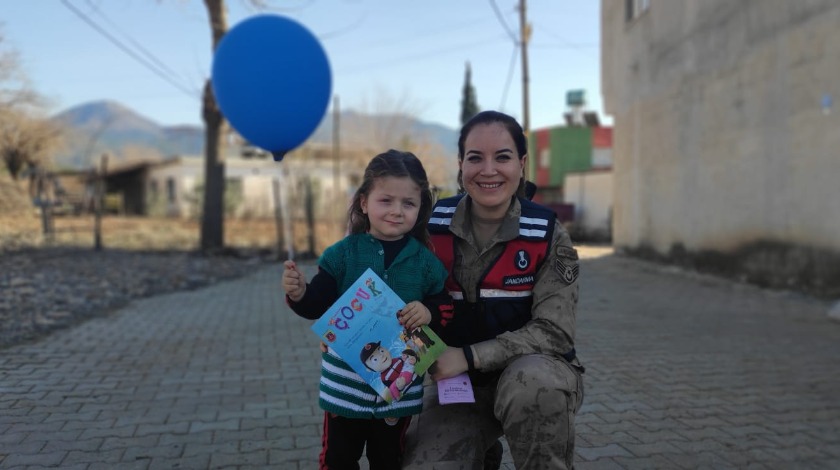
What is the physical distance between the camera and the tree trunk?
14.9 metres

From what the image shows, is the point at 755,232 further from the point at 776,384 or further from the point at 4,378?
the point at 4,378

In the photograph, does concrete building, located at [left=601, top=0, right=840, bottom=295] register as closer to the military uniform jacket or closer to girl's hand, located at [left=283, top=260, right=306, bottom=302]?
the military uniform jacket

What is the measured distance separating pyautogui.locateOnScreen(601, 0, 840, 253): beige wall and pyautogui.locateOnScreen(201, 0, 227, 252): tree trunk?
376 inches

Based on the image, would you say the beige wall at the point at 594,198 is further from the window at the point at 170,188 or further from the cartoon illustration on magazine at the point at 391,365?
the window at the point at 170,188

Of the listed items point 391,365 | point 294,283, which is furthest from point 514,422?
point 294,283

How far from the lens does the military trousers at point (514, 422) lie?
85.7 inches

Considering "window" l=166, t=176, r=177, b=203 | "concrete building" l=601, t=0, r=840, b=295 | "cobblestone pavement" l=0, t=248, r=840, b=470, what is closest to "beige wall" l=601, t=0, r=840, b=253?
"concrete building" l=601, t=0, r=840, b=295

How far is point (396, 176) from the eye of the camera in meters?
2.40

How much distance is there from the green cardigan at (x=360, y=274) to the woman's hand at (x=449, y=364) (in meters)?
0.08

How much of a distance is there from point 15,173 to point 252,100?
34126 millimetres

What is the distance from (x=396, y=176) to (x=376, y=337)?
0.59m

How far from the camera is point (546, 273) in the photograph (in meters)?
2.39

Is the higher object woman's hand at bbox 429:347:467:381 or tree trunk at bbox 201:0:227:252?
tree trunk at bbox 201:0:227:252

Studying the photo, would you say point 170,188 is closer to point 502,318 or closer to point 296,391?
point 296,391
